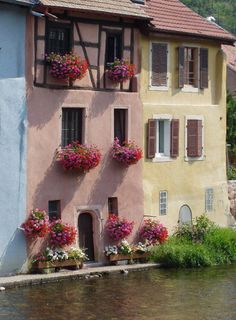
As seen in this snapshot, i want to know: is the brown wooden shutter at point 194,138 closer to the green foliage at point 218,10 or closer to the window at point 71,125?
the window at point 71,125

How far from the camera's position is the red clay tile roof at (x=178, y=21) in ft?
86.9

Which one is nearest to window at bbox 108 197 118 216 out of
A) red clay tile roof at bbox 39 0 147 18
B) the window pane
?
the window pane

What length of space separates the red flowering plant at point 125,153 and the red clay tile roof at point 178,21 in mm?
3706

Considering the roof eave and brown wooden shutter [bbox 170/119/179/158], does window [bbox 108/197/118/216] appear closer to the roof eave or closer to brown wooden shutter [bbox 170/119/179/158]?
brown wooden shutter [bbox 170/119/179/158]

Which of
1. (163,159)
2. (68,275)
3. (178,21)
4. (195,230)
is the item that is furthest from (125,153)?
(178,21)

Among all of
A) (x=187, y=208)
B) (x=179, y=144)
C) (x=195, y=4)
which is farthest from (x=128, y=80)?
(x=195, y=4)

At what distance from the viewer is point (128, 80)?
2520 centimetres

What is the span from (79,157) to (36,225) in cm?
224

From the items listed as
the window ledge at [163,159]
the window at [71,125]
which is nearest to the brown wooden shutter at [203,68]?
the window ledge at [163,159]

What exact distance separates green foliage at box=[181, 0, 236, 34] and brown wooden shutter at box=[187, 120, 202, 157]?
58.7m

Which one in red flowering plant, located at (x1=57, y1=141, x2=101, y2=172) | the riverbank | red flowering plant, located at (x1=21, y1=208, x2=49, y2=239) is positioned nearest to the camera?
the riverbank

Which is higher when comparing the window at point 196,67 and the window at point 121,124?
the window at point 196,67

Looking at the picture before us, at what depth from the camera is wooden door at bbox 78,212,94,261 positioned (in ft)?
80.2

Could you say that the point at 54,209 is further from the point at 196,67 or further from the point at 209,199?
the point at 196,67
